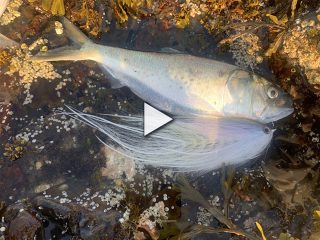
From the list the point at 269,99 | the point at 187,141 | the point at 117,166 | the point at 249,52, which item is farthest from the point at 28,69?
the point at 269,99

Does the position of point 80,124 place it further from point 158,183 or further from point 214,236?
point 214,236

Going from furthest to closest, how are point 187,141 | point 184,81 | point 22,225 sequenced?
1. point 187,141
2. point 184,81
3. point 22,225

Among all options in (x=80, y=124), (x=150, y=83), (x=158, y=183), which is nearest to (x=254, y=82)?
(x=150, y=83)

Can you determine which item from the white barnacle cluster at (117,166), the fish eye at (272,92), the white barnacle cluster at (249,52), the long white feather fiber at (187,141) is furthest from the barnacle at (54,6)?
the fish eye at (272,92)

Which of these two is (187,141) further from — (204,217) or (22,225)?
(22,225)

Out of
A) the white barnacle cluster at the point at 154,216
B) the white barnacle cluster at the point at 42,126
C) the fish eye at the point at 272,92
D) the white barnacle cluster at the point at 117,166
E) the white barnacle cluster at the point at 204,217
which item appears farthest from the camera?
the white barnacle cluster at the point at 42,126

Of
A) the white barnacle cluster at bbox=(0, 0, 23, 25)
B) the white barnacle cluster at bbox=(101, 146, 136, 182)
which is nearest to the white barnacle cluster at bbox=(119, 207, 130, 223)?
the white barnacle cluster at bbox=(101, 146, 136, 182)

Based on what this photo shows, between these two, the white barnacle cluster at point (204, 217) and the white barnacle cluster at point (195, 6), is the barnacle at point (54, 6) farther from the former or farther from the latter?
the white barnacle cluster at point (204, 217)
